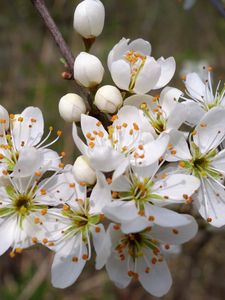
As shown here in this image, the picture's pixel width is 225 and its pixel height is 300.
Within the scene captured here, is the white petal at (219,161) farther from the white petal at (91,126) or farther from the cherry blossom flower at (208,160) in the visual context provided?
the white petal at (91,126)

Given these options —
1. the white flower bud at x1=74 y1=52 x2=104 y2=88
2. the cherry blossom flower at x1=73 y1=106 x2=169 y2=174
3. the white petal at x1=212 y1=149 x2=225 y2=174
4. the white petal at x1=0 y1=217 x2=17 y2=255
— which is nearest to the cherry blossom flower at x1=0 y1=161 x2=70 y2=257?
the white petal at x1=0 y1=217 x2=17 y2=255

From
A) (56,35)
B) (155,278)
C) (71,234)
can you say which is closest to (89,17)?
(56,35)

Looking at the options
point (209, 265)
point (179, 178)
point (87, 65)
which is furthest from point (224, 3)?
point (209, 265)

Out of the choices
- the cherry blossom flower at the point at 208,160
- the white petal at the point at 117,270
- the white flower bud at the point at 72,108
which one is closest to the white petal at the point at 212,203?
the cherry blossom flower at the point at 208,160

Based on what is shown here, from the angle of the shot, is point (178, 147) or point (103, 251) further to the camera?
point (178, 147)

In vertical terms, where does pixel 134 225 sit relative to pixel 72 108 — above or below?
below

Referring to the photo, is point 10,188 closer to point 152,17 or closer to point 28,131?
point 28,131

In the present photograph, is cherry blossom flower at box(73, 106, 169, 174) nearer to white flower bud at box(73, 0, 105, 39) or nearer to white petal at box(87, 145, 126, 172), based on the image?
white petal at box(87, 145, 126, 172)

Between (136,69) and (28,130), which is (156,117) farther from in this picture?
(28,130)

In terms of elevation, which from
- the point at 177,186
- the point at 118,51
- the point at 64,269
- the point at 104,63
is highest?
the point at 118,51
